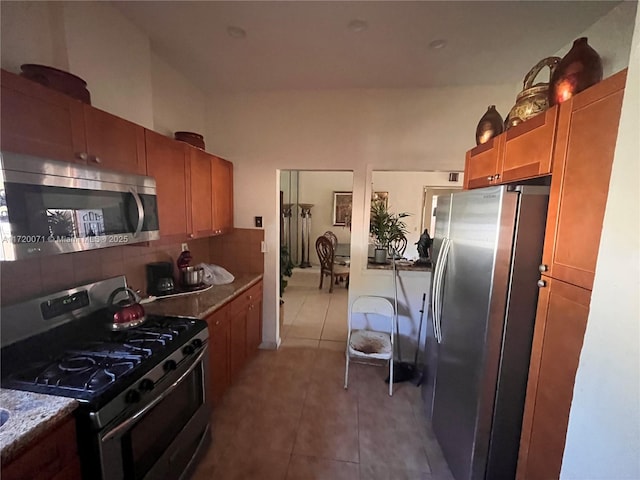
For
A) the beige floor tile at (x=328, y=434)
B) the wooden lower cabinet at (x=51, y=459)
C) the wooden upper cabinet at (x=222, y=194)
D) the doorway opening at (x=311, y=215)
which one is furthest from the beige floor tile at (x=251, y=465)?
the doorway opening at (x=311, y=215)

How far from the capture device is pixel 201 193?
228 cm

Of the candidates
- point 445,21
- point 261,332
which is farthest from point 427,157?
point 261,332

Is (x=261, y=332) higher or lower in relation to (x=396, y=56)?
lower

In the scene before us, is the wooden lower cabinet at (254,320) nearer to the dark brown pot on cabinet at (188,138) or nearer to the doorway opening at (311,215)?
the dark brown pot on cabinet at (188,138)

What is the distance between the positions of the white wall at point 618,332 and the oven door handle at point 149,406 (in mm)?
1495

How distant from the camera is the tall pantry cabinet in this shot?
908 mm

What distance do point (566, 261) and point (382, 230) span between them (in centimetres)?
188

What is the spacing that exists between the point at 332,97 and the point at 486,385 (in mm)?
2569

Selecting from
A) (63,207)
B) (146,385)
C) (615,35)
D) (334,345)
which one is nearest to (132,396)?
(146,385)

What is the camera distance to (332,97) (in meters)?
2.65

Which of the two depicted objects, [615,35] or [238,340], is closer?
[615,35]

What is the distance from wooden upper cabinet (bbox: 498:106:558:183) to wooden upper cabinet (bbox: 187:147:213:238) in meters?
2.12

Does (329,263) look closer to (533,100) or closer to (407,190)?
(407,190)

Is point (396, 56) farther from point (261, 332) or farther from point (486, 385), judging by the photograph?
point (261, 332)
